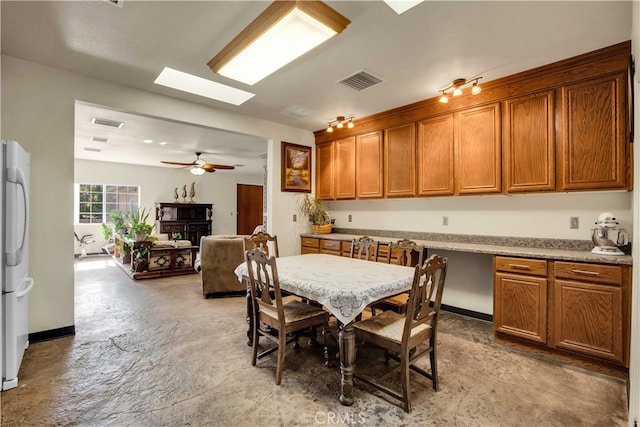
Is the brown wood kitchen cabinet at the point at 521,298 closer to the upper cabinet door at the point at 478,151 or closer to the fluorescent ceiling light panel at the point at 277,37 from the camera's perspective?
the upper cabinet door at the point at 478,151

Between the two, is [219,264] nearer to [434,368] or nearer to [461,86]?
[434,368]

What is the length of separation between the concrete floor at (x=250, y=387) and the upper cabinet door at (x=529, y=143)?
62.2 inches

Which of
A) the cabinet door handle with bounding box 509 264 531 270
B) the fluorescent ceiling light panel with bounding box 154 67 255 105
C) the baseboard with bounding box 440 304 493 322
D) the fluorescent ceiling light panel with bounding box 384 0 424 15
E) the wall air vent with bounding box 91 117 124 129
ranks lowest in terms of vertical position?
the baseboard with bounding box 440 304 493 322

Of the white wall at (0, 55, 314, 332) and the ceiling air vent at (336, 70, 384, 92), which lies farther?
the ceiling air vent at (336, 70, 384, 92)

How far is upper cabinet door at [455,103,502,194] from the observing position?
126 inches

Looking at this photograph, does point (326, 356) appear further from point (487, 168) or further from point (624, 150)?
point (624, 150)

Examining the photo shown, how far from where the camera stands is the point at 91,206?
846 centimetres

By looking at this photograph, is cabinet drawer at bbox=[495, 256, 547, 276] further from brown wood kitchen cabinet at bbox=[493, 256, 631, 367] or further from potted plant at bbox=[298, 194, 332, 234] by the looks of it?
potted plant at bbox=[298, 194, 332, 234]

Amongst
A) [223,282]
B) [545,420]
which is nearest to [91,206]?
[223,282]

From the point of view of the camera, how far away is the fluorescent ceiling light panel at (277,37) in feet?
6.30

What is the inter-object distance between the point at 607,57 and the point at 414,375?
3043mm

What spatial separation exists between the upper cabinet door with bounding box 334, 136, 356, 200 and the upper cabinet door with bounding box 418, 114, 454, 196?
1.09 m

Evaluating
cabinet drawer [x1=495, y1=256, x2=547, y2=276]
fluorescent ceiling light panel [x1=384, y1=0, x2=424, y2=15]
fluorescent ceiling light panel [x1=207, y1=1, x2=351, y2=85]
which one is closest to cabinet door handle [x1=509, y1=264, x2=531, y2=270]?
cabinet drawer [x1=495, y1=256, x2=547, y2=276]

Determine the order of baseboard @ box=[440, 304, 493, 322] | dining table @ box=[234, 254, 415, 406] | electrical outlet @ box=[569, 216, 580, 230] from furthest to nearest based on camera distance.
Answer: baseboard @ box=[440, 304, 493, 322]
electrical outlet @ box=[569, 216, 580, 230]
dining table @ box=[234, 254, 415, 406]
